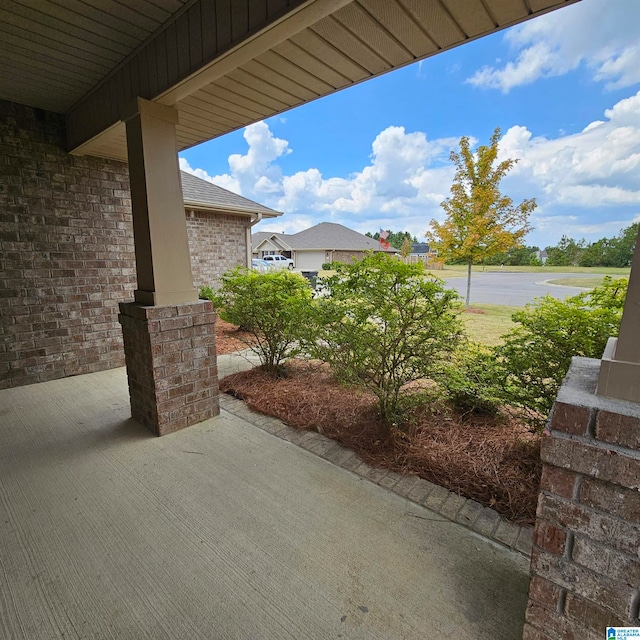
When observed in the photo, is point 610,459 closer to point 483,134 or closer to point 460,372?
point 460,372

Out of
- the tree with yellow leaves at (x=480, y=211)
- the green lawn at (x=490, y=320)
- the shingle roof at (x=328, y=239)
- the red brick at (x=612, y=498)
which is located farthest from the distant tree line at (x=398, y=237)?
the red brick at (x=612, y=498)

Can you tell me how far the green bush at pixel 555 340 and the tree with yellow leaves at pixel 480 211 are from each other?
5.16 metres

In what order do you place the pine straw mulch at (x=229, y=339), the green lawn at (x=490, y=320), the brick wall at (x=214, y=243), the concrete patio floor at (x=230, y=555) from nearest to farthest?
the concrete patio floor at (x=230, y=555)
the green lawn at (x=490, y=320)
the pine straw mulch at (x=229, y=339)
the brick wall at (x=214, y=243)

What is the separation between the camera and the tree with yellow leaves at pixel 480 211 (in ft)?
23.4

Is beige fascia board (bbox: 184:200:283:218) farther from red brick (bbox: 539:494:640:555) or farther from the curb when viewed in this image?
red brick (bbox: 539:494:640:555)

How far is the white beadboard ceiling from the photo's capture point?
1.91 metres

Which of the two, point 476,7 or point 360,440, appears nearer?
point 476,7

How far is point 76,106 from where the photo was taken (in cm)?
364

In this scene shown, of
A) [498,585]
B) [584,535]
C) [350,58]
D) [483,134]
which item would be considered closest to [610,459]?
[584,535]

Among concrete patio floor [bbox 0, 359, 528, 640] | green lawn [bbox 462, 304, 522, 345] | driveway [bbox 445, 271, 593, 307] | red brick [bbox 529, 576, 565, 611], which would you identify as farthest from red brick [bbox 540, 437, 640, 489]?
driveway [bbox 445, 271, 593, 307]

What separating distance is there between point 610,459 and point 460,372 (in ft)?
5.69

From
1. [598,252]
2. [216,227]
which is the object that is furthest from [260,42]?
[216,227]

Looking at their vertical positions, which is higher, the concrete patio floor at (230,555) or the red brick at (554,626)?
the red brick at (554,626)

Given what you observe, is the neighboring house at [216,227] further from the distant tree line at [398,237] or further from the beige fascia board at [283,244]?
the beige fascia board at [283,244]
